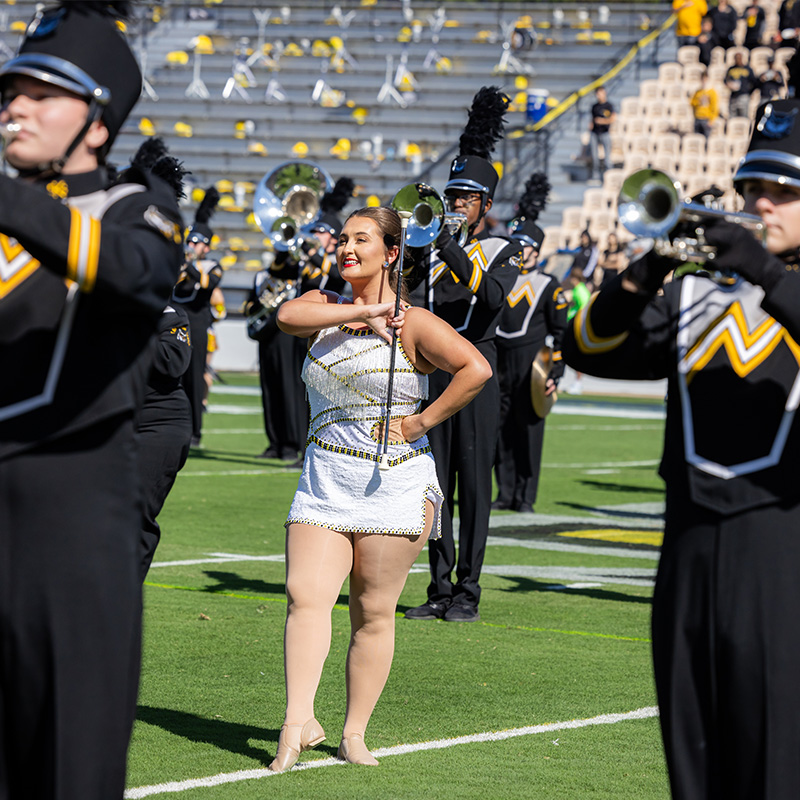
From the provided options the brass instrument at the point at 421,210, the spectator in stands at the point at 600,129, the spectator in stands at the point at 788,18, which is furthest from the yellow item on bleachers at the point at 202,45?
the brass instrument at the point at 421,210

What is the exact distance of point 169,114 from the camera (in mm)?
34062

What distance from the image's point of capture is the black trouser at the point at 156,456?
246 inches

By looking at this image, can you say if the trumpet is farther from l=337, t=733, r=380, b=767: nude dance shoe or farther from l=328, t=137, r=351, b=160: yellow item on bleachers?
l=328, t=137, r=351, b=160: yellow item on bleachers

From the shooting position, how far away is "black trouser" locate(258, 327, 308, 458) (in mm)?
15602

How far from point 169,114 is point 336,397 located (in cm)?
2989

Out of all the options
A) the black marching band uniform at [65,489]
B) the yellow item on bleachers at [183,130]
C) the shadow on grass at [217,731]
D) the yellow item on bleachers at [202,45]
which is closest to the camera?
the black marching band uniform at [65,489]

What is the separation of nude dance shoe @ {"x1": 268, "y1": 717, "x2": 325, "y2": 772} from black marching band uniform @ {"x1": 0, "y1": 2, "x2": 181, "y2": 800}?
2.12 m

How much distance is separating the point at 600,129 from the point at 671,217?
91.7 feet

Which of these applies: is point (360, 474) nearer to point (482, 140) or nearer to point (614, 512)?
point (482, 140)

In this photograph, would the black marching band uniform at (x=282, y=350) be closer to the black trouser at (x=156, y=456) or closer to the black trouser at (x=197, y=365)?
the black trouser at (x=197, y=365)

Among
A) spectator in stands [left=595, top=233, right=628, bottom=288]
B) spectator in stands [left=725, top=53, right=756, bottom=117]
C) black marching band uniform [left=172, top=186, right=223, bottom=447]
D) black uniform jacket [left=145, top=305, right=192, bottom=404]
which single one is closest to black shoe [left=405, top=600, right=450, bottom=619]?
black uniform jacket [left=145, top=305, right=192, bottom=404]

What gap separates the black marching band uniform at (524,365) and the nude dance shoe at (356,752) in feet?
24.7

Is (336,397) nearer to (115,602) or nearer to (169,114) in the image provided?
(115,602)

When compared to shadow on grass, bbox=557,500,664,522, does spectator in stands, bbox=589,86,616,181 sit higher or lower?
higher
